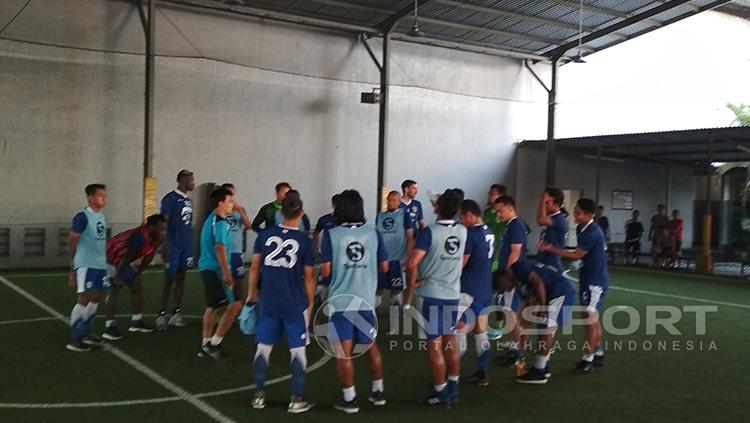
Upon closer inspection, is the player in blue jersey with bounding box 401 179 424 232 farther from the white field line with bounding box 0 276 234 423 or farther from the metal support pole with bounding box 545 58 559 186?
the metal support pole with bounding box 545 58 559 186

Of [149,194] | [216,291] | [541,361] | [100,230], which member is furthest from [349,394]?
[149,194]

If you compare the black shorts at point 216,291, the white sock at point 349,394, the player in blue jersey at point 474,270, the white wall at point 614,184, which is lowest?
the white sock at point 349,394

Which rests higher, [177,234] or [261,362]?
[177,234]

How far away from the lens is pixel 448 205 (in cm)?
581

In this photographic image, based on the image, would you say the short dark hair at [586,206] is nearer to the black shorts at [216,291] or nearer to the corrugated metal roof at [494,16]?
the black shorts at [216,291]

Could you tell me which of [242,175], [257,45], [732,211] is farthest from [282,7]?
[732,211]

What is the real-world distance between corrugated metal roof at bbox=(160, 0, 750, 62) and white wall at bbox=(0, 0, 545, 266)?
0.68 meters

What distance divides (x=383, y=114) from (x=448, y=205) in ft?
43.1

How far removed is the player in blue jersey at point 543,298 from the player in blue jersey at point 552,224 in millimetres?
280

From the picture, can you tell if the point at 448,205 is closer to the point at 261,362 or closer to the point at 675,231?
the point at 261,362

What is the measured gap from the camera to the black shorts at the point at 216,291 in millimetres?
7281

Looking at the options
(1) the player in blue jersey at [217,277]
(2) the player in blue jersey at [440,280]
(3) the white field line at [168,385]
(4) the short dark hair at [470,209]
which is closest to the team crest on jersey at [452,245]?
(2) the player in blue jersey at [440,280]

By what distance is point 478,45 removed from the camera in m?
20.8

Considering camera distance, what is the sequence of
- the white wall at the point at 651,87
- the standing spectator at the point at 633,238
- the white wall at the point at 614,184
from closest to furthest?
the standing spectator at the point at 633,238, the white wall at the point at 651,87, the white wall at the point at 614,184
